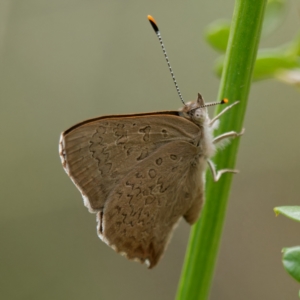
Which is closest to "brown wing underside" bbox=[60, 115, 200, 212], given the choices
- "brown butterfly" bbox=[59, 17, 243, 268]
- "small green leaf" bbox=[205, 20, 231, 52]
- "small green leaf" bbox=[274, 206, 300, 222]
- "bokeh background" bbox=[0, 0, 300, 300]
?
"brown butterfly" bbox=[59, 17, 243, 268]

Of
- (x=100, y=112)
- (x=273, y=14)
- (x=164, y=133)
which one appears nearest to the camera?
(x=273, y=14)

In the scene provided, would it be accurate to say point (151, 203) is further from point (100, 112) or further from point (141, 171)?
point (100, 112)

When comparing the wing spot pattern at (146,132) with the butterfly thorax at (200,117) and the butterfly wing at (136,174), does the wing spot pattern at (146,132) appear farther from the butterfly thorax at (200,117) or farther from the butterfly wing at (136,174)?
the butterfly thorax at (200,117)

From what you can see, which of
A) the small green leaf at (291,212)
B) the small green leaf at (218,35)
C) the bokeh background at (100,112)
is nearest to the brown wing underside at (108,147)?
the small green leaf at (218,35)

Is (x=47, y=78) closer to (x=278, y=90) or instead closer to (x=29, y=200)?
(x=29, y=200)

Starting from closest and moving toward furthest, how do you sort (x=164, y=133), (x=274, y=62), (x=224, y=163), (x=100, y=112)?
(x=224, y=163), (x=274, y=62), (x=164, y=133), (x=100, y=112)

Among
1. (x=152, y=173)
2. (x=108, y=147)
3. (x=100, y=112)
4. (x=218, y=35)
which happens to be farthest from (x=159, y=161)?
(x=100, y=112)
